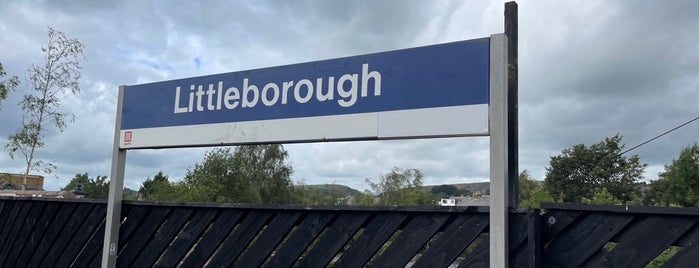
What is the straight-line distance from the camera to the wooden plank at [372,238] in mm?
3508

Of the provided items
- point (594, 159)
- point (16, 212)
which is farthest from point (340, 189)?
point (16, 212)

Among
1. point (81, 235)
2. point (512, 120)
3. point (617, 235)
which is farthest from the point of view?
point (81, 235)

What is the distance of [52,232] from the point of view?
18.1 feet

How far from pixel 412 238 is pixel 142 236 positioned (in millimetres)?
2511

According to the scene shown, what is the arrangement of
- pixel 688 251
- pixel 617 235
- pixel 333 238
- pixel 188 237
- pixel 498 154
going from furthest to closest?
pixel 188 237 < pixel 333 238 < pixel 498 154 < pixel 617 235 < pixel 688 251

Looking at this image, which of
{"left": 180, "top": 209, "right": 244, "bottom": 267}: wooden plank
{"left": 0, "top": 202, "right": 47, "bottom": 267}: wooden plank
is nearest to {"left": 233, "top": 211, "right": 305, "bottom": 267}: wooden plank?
{"left": 180, "top": 209, "right": 244, "bottom": 267}: wooden plank

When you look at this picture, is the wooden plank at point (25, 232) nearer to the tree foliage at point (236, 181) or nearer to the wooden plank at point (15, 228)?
the wooden plank at point (15, 228)

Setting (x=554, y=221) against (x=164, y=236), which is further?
(x=164, y=236)

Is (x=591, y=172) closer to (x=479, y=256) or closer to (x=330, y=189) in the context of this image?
(x=330, y=189)

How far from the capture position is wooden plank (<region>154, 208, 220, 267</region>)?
4.36 meters

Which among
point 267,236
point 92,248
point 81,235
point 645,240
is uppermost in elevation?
point 645,240

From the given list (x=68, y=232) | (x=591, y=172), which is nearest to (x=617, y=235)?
(x=68, y=232)

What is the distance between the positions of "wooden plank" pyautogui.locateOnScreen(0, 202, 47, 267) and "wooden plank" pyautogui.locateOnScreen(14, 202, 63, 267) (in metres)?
0.04

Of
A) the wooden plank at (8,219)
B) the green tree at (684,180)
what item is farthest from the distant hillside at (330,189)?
the wooden plank at (8,219)
